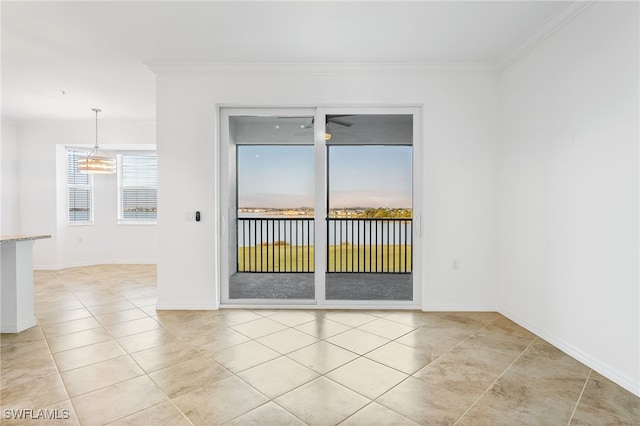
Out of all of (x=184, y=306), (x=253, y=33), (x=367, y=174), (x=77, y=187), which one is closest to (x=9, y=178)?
(x=77, y=187)

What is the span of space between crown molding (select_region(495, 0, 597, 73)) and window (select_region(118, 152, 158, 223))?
6.47 metres

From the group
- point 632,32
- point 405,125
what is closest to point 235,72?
point 405,125

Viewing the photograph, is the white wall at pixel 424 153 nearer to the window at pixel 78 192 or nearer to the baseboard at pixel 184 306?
the baseboard at pixel 184 306

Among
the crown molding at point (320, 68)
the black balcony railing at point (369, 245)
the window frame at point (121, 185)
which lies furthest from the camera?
the window frame at point (121, 185)

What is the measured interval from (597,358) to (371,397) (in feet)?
5.67

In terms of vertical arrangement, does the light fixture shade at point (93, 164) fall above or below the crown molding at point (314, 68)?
below

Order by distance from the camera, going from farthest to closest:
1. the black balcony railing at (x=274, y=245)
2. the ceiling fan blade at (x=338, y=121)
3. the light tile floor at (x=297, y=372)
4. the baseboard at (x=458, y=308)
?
the black balcony railing at (x=274, y=245) < the ceiling fan blade at (x=338, y=121) < the baseboard at (x=458, y=308) < the light tile floor at (x=297, y=372)

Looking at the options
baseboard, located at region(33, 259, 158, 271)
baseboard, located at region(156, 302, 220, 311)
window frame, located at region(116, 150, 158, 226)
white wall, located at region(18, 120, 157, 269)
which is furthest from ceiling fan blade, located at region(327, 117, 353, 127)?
baseboard, located at region(33, 259, 158, 271)

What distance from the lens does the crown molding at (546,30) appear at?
8.30ft

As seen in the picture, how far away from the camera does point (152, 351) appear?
2719mm

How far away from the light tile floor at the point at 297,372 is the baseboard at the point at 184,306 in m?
0.13

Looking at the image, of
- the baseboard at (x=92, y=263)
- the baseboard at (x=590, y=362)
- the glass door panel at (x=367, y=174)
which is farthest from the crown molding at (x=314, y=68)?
the baseboard at (x=92, y=263)

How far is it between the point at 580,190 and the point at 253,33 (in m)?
3.00

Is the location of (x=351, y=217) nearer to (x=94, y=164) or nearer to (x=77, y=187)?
(x=94, y=164)
